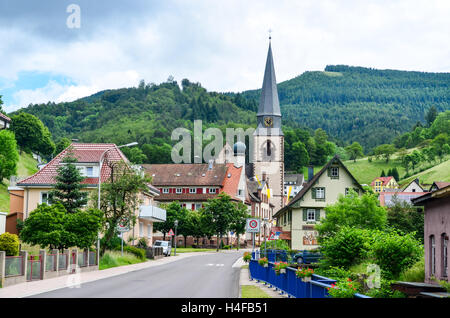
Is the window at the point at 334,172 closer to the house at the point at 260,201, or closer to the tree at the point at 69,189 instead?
the tree at the point at 69,189

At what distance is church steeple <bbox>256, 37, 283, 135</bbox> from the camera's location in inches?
4702

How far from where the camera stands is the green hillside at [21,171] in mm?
69750

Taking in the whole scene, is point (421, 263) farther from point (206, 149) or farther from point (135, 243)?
point (206, 149)

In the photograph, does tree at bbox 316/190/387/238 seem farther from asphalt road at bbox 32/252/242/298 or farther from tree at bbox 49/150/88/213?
asphalt road at bbox 32/252/242/298

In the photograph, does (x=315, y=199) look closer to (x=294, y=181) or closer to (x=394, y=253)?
(x=394, y=253)

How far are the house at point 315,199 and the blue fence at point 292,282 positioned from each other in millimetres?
32845

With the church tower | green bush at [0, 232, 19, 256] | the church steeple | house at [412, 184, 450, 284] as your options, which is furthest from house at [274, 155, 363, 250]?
the church tower

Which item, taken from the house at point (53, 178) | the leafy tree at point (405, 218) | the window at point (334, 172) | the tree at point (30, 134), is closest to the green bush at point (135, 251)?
the house at point (53, 178)

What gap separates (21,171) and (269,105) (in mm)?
50064

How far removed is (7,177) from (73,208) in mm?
44419

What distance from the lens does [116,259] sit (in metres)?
40.4

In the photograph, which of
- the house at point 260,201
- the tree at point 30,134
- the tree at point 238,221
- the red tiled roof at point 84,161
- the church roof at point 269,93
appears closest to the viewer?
the red tiled roof at point 84,161

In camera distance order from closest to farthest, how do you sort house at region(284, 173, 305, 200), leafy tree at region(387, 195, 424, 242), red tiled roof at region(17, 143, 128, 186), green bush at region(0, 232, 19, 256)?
green bush at region(0, 232, 19, 256), red tiled roof at region(17, 143, 128, 186), leafy tree at region(387, 195, 424, 242), house at region(284, 173, 305, 200)

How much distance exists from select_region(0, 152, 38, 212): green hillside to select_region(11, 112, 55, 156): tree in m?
2.55
